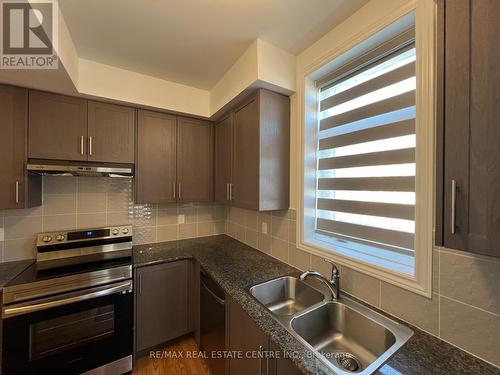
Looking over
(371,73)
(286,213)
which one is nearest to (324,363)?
(286,213)

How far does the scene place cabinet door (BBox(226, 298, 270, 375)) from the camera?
1025 mm

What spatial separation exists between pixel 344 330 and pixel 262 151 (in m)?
1.24

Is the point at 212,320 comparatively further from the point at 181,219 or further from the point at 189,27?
the point at 189,27

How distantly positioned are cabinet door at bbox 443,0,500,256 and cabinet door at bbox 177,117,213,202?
2.02 meters

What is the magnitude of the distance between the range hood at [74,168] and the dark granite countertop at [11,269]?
74cm

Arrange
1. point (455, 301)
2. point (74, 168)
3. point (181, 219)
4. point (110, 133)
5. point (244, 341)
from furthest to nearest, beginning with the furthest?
point (181, 219), point (110, 133), point (74, 168), point (244, 341), point (455, 301)

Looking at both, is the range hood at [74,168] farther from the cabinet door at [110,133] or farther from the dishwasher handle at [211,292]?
the dishwasher handle at [211,292]

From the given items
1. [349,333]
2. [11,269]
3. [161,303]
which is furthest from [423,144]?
[11,269]

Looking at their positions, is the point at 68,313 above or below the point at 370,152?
below

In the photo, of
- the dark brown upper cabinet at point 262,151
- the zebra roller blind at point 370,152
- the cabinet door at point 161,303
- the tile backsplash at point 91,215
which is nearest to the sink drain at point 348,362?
the zebra roller blind at point 370,152

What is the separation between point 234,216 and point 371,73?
1895 mm

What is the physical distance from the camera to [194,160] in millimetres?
2297

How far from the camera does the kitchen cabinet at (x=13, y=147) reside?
1.51 m

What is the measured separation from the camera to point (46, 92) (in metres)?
1.65
